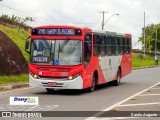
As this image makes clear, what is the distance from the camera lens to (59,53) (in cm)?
1812

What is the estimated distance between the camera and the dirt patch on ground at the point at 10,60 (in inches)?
1021

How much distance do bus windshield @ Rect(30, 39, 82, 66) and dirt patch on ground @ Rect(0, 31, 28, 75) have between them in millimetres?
7508

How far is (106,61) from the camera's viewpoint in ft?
71.8

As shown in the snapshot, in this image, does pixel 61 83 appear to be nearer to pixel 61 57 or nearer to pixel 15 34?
pixel 61 57

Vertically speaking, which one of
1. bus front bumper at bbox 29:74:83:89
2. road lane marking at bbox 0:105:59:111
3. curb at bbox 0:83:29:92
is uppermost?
bus front bumper at bbox 29:74:83:89

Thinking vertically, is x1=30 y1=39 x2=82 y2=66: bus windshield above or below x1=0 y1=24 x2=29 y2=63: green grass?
below

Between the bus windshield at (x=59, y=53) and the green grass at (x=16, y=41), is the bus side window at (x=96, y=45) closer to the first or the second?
the bus windshield at (x=59, y=53)

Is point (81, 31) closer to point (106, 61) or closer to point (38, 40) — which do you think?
point (38, 40)

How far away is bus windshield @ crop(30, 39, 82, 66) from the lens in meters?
18.1

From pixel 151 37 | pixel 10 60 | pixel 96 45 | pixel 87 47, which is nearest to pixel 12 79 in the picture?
pixel 10 60

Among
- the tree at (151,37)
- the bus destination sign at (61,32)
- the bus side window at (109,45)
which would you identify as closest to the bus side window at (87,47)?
the bus destination sign at (61,32)

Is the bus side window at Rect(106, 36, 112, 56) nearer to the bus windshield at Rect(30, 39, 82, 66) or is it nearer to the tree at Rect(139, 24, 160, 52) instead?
the bus windshield at Rect(30, 39, 82, 66)

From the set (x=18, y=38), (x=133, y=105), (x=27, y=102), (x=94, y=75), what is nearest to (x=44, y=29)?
(x=94, y=75)

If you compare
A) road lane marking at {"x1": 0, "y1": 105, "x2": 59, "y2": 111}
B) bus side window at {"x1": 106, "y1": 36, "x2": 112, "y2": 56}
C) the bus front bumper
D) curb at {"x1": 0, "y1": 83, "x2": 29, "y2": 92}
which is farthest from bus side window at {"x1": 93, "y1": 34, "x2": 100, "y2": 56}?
road lane marking at {"x1": 0, "y1": 105, "x2": 59, "y2": 111}
